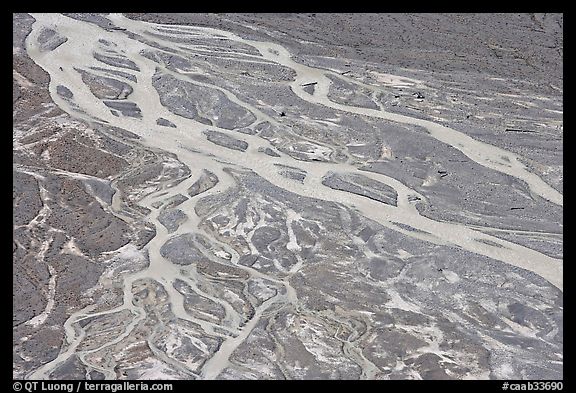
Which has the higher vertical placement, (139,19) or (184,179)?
(139,19)

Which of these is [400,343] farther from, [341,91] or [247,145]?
[341,91]

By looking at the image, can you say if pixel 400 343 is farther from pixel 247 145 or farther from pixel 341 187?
pixel 247 145

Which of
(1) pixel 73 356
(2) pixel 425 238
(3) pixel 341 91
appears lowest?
(1) pixel 73 356

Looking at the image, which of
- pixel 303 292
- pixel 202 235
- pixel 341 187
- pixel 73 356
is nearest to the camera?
pixel 73 356

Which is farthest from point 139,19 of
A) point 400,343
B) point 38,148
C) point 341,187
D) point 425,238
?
point 400,343

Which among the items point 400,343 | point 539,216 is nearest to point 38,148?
point 400,343

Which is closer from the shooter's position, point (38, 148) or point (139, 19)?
point (38, 148)

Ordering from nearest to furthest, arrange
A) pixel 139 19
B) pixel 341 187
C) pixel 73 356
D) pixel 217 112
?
pixel 73 356 < pixel 341 187 < pixel 217 112 < pixel 139 19
